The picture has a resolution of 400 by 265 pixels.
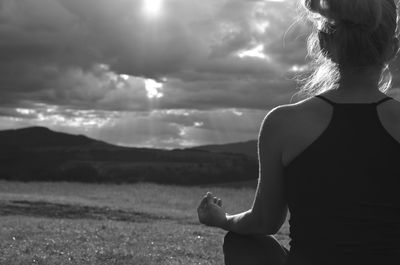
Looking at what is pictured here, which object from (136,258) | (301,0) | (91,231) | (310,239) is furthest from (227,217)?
(91,231)

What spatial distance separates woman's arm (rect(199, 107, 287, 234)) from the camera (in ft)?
12.2

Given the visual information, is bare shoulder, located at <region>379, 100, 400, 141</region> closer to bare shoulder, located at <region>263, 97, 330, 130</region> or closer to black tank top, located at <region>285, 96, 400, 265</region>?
black tank top, located at <region>285, 96, 400, 265</region>

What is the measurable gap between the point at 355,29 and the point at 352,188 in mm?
888

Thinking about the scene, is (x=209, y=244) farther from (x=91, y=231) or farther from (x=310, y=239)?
(x=310, y=239)

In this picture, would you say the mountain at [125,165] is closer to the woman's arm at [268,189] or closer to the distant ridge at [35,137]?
the distant ridge at [35,137]

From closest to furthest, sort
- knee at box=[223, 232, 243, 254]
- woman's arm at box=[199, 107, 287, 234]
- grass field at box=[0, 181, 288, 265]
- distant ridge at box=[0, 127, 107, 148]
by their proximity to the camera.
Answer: woman's arm at box=[199, 107, 287, 234] → knee at box=[223, 232, 243, 254] → grass field at box=[0, 181, 288, 265] → distant ridge at box=[0, 127, 107, 148]

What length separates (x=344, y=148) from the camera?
11.5ft

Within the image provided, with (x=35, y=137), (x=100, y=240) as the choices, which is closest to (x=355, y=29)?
(x=100, y=240)

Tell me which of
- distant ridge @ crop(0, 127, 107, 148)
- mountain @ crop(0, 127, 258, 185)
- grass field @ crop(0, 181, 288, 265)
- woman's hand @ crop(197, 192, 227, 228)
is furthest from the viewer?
distant ridge @ crop(0, 127, 107, 148)

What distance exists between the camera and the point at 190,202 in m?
44.2

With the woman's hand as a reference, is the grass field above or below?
below

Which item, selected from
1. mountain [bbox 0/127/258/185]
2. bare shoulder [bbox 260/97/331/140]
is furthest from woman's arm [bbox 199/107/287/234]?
mountain [bbox 0/127/258/185]

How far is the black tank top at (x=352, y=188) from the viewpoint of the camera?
3.53 metres

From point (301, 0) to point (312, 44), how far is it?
272 mm
